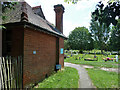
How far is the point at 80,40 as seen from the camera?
4653cm

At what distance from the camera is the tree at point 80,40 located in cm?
4591

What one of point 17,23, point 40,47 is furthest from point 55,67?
point 17,23

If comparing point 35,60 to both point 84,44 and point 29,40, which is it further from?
point 84,44

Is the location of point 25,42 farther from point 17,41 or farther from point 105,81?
point 105,81

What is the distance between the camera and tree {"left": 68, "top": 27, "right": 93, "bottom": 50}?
45.9 m

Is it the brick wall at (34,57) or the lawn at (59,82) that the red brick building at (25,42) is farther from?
the lawn at (59,82)

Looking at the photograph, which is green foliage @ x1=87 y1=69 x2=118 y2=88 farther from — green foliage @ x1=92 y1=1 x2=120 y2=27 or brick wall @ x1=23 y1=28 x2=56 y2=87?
green foliage @ x1=92 y1=1 x2=120 y2=27

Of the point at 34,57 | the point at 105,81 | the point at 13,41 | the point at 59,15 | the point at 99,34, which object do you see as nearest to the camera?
the point at 13,41

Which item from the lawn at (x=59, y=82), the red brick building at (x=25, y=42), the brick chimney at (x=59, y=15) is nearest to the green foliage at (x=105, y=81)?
the lawn at (x=59, y=82)

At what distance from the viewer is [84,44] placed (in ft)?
150

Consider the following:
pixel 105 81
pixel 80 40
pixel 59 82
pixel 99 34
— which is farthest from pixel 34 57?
pixel 99 34

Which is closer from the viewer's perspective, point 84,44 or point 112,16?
point 112,16

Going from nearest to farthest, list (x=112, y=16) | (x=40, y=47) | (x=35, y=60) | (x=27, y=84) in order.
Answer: (x=112, y=16) → (x=27, y=84) → (x=35, y=60) → (x=40, y=47)

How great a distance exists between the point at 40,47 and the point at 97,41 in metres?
45.0
